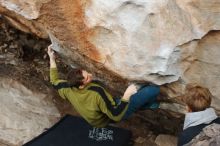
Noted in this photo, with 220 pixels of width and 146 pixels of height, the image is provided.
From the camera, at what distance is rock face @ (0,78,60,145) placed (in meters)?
5.59

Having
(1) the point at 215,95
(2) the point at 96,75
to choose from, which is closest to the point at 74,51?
(2) the point at 96,75

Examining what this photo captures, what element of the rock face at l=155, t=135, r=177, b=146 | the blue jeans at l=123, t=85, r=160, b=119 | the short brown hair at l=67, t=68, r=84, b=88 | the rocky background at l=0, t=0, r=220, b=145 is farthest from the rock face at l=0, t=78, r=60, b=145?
the blue jeans at l=123, t=85, r=160, b=119

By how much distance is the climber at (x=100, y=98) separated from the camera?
15.2 ft

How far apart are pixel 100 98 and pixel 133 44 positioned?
1.78ft

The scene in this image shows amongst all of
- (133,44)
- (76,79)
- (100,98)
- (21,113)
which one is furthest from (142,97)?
(21,113)

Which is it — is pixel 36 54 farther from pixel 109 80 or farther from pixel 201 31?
pixel 201 31

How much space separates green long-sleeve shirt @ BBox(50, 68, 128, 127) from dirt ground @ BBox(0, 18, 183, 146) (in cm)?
88

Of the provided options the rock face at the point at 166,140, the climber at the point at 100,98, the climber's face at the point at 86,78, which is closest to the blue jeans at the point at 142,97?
the climber at the point at 100,98

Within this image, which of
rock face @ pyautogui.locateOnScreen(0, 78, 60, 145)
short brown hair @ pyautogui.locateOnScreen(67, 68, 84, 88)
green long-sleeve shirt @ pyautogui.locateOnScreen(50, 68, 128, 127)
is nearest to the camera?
green long-sleeve shirt @ pyautogui.locateOnScreen(50, 68, 128, 127)

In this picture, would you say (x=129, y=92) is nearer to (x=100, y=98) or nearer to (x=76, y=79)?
(x=100, y=98)

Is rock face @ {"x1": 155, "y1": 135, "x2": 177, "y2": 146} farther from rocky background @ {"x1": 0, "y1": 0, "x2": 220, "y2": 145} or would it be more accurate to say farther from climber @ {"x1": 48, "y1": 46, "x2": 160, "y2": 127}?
climber @ {"x1": 48, "y1": 46, "x2": 160, "y2": 127}

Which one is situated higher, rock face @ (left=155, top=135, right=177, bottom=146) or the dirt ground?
the dirt ground

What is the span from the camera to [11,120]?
5.67 meters

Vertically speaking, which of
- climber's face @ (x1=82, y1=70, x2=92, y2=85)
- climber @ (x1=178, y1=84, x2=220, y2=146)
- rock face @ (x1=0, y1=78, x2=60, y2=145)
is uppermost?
climber @ (x1=178, y1=84, x2=220, y2=146)
